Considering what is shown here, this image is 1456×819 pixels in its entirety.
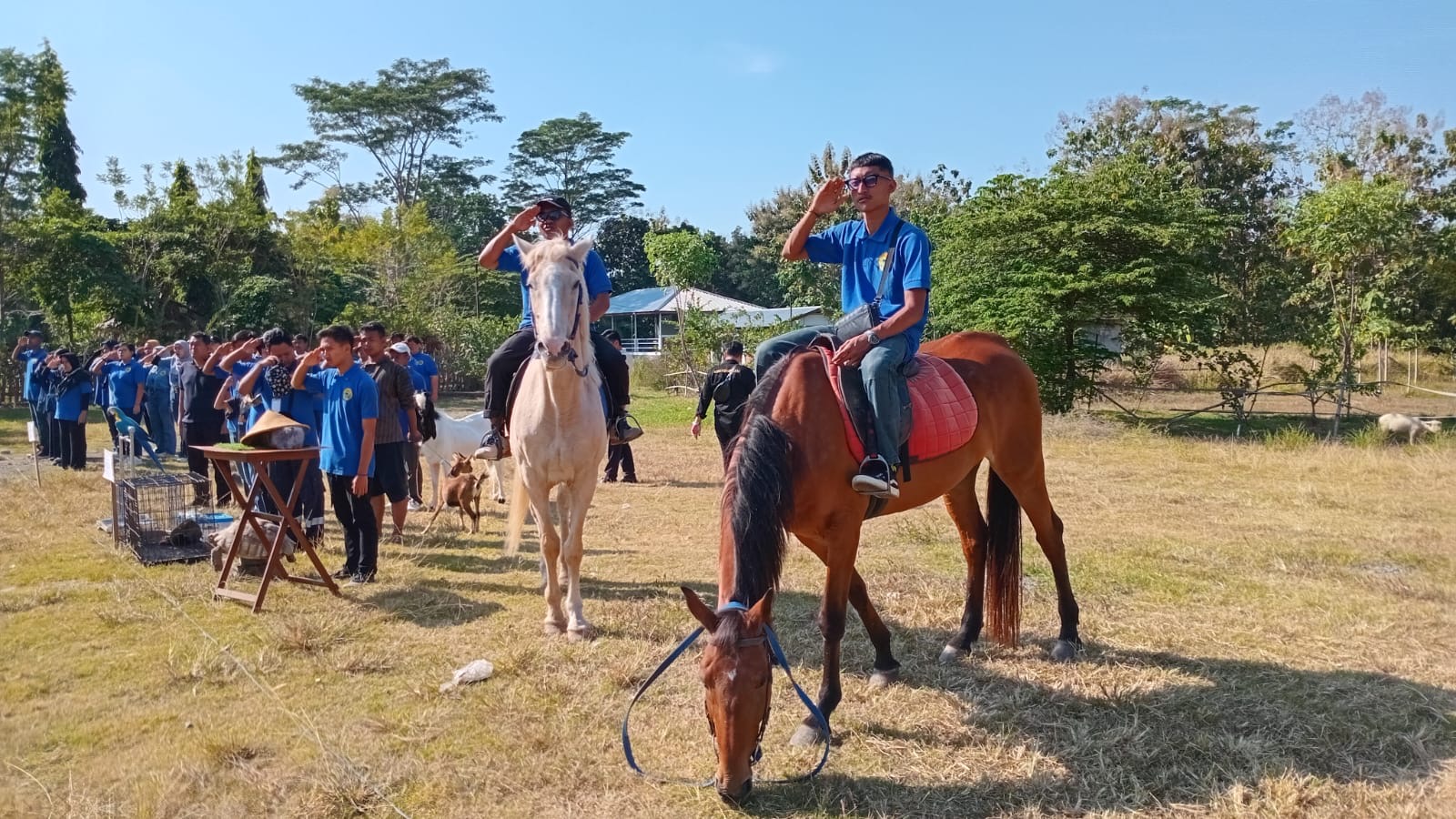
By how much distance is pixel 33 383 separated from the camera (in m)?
13.5

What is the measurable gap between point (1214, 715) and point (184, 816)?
4.58m

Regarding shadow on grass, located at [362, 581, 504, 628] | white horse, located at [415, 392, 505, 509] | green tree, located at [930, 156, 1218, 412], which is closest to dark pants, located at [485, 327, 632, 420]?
shadow on grass, located at [362, 581, 504, 628]

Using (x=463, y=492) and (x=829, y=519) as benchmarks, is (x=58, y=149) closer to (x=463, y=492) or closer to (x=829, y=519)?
(x=463, y=492)

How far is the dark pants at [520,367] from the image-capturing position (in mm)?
5770

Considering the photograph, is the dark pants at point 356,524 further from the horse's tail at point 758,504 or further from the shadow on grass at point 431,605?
the horse's tail at point 758,504

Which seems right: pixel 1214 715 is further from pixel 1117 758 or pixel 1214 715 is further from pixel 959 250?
pixel 959 250

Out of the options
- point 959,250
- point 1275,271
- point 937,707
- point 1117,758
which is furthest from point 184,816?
point 1275,271

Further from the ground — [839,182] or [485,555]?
[839,182]

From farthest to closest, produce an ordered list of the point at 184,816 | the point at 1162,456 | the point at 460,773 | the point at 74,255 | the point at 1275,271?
1. the point at 74,255
2. the point at 1275,271
3. the point at 1162,456
4. the point at 460,773
5. the point at 184,816

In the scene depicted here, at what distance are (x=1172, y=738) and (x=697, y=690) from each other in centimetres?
231

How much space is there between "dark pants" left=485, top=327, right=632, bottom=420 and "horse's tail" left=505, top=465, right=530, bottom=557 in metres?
0.52

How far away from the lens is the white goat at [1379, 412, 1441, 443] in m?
15.3

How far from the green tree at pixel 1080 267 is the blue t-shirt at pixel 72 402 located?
15820 mm

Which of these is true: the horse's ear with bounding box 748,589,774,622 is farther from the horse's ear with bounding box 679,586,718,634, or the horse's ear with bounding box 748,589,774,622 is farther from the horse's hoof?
the horse's hoof
